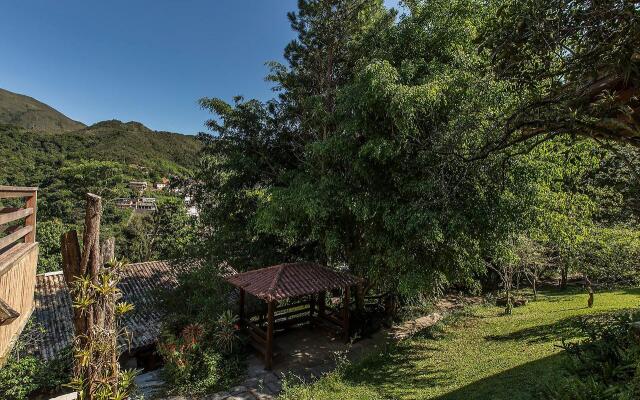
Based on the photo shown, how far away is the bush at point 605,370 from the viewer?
2.92 metres

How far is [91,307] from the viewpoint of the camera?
8.80ft

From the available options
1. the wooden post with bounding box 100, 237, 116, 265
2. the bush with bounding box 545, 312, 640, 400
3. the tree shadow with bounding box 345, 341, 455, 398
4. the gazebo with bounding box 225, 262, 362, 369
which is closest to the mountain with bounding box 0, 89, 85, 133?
the gazebo with bounding box 225, 262, 362, 369

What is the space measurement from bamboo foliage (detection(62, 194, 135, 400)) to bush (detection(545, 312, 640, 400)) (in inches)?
157

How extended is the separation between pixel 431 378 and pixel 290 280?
378 centimetres

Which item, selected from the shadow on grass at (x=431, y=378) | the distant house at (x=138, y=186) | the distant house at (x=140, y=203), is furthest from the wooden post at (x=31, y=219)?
the distant house at (x=138, y=186)

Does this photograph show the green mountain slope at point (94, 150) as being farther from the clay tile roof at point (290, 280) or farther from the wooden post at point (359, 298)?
the wooden post at point (359, 298)

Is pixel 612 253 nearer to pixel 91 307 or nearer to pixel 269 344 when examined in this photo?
pixel 269 344

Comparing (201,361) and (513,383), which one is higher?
(513,383)

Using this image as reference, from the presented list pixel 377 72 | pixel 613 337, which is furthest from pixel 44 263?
pixel 613 337

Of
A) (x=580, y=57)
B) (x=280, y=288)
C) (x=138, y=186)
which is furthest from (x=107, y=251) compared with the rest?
(x=138, y=186)

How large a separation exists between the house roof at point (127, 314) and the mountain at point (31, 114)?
70.4 m

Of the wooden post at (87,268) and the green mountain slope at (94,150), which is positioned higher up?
the green mountain slope at (94,150)

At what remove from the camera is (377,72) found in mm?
6957

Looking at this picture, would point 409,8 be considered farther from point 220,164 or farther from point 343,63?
point 220,164
